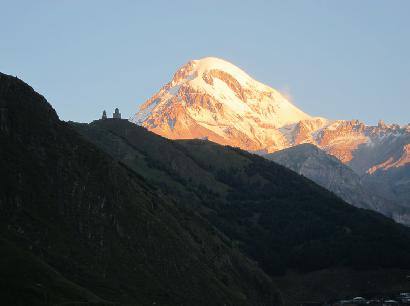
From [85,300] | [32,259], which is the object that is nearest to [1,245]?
[32,259]

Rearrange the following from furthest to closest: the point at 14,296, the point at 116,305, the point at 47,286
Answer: the point at 116,305 < the point at 47,286 < the point at 14,296

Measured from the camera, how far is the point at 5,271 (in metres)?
181

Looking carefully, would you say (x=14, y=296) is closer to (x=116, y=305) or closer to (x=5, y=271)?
(x=5, y=271)

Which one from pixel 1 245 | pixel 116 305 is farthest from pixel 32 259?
pixel 116 305

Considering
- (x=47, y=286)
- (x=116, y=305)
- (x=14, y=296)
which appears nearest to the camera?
(x=14, y=296)

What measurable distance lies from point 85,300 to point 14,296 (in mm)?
23446

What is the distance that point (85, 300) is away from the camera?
7564 inches

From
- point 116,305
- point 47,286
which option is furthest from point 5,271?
point 116,305

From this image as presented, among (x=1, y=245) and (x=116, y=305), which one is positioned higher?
(x=1, y=245)

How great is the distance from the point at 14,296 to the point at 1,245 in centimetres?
2495

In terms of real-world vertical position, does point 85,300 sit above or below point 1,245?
below

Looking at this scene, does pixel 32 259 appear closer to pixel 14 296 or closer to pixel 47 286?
pixel 47 286

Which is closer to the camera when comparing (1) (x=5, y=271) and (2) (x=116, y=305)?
(1) (x=5, y=271)

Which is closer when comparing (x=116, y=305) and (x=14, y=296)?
(x=14, y=296)
